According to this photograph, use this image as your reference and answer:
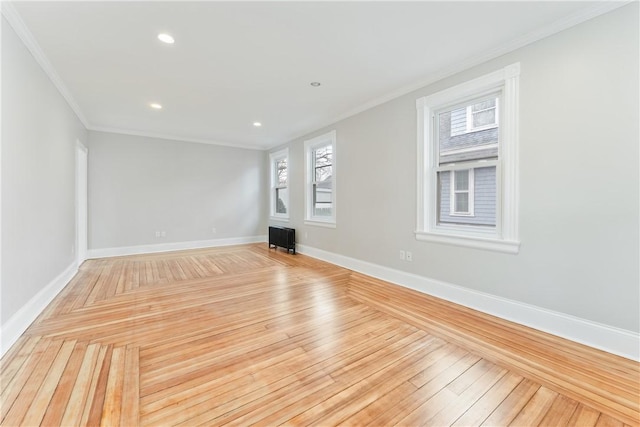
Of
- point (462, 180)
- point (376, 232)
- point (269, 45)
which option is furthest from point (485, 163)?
point (269, 45)

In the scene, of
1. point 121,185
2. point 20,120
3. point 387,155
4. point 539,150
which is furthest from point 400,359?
point 121,185

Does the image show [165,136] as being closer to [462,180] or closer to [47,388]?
[47,388]

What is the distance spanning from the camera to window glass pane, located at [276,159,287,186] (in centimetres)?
706

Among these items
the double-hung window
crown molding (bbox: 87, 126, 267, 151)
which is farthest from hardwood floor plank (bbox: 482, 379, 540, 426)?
crown molding (bbox: 87, 126, 267, 151)

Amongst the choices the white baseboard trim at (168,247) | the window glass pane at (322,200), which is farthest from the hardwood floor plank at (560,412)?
the white baseboard trim at (168,247)

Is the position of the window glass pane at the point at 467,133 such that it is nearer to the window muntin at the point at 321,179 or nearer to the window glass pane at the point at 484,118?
the window glass pane at the point at 484,118

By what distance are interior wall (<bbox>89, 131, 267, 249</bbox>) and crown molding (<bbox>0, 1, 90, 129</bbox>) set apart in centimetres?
198

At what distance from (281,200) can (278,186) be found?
0.38 m

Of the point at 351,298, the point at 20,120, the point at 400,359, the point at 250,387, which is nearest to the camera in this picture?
the point at 250,387

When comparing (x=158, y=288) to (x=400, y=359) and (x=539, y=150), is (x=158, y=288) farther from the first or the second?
(x=539, y=150)

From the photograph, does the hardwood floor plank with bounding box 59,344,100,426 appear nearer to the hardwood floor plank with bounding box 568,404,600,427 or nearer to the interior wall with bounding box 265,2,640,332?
the hardwood floor plank with bounding box 568,404,600,427

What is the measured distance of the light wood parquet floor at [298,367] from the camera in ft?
4.82

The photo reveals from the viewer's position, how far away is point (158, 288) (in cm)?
356

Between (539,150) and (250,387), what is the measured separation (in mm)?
3034
